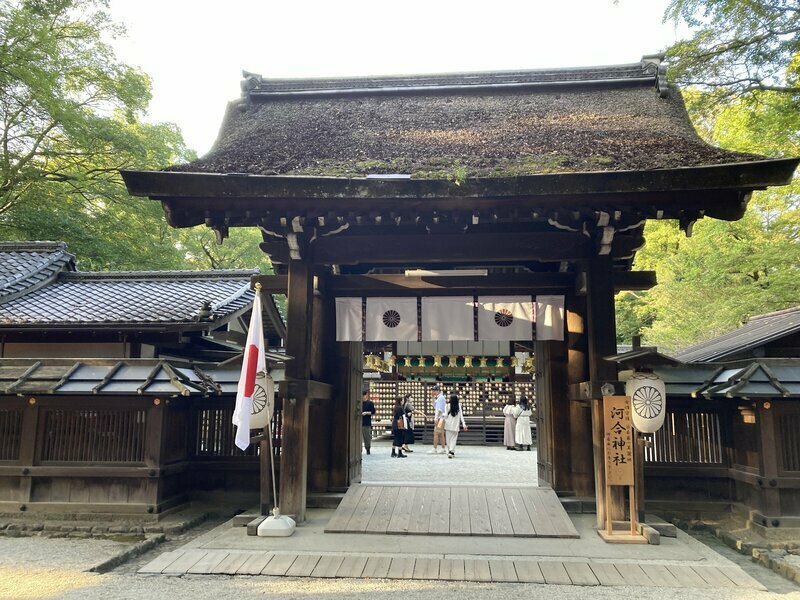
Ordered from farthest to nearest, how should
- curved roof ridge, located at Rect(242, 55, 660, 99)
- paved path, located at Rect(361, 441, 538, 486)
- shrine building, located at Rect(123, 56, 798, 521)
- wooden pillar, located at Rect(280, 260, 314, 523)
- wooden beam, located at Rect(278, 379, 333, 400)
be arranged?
paved path, located at Rect(361, 441, 538, 486) < curved roof ridge, located at Rect(242, 55, 660, 99) < wooden pillar, located at Rect(280, 260, 314, 523) < wooden beam, located at Rect(278, 379, 333, 400) < shrine building, located at Rect(123, 56, 798, 521)

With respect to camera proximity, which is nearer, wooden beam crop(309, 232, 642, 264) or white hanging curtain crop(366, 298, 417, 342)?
wooden beam crop(309, 232, 642, 264)

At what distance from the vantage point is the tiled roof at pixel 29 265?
9820 mm

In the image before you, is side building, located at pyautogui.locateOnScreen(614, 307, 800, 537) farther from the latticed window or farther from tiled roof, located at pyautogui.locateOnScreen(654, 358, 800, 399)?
the latticed window

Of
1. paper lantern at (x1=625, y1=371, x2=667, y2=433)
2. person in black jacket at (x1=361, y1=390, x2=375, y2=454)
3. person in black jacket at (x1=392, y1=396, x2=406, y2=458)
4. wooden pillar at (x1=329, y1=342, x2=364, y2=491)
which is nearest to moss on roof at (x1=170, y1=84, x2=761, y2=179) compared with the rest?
paper lantern at (x1=625, y1=371, x2=667, y2=433)

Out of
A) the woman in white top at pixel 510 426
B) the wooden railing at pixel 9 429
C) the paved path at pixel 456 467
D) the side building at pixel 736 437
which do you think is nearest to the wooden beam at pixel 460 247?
the side building at pixel 736 437

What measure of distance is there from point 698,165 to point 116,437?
28.0ft

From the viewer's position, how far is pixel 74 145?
17188mm

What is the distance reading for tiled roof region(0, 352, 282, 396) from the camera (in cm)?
751

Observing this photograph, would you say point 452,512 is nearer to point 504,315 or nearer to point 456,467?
point 504,315

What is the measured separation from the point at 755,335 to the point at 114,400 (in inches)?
409

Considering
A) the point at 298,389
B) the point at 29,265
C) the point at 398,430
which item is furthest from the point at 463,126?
the point at 398,430

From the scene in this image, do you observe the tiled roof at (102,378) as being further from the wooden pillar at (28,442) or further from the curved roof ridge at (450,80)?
the curved roof ridge at (450,80)

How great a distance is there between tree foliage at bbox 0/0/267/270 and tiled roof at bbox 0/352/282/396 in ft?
31.3

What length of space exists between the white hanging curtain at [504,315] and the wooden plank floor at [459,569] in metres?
3.06
